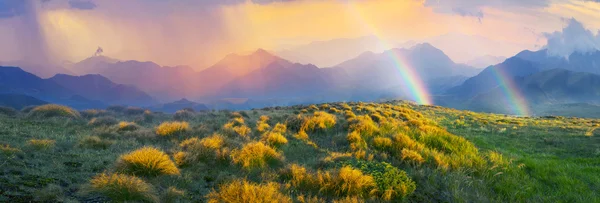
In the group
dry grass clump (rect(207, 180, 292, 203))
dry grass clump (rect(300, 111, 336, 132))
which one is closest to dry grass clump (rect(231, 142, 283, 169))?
dry grass clump (rect(207, 180, 292, 203))

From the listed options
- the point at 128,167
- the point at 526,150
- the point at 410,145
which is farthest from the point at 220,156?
the point at 526,150

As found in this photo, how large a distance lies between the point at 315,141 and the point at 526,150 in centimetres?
1059

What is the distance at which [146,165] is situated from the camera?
688 centimetres

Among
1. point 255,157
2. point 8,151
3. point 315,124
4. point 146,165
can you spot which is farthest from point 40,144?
point 315,124

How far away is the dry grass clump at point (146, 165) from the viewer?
6785 mm

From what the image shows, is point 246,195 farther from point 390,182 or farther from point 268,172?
point 390,182

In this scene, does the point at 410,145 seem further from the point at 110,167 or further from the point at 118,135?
the point at 118,135

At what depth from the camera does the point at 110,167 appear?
6.96 m

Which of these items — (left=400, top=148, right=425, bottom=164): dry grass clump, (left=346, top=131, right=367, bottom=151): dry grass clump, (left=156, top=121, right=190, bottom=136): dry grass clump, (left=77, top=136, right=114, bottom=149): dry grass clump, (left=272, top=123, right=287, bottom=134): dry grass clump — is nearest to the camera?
(left=400, top=148, right=425, bottom=164): dry grass clump

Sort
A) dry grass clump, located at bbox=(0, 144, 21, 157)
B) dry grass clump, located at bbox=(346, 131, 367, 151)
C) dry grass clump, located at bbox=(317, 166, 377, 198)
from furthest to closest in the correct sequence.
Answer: dry grass clump, located at bbox=(346, 131, 367, 151) → dry grass clump, located at bbox=(0, 144, 21, 157) → dry grass clump, located at bbox=(317, 166, 377, 198)

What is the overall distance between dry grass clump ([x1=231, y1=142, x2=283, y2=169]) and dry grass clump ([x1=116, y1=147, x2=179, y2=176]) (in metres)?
1.73

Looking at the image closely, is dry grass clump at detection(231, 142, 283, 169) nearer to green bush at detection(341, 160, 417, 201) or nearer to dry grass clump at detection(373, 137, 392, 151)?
green bush at detection(341, 160, 417, 201)

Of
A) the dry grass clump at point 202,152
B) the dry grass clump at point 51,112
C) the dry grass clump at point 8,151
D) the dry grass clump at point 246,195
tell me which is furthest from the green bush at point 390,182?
the dry grass clump at point 51,112

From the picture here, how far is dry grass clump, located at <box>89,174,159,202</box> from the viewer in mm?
5328
